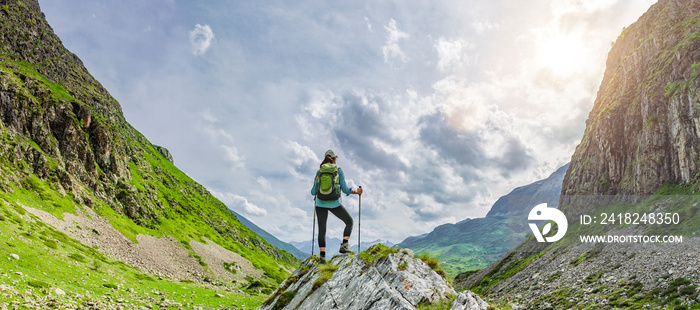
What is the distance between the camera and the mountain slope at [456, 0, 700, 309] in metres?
81.6

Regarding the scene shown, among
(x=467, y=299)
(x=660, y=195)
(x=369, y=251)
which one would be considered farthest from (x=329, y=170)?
(x=660, y=195)

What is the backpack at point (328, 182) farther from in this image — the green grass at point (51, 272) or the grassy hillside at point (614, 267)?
the grassy hillside at point (614, 267)

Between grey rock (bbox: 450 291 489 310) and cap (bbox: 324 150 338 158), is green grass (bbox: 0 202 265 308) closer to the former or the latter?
cap (bbox: 324 150 338 158)

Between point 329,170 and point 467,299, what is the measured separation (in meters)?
7.35

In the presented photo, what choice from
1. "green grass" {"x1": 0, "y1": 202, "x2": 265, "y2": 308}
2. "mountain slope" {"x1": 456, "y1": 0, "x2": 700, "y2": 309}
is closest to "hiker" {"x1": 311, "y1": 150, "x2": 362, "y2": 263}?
"green grass" {"x1": 0, "y1": 202, "x2": 265, "y2": 308}

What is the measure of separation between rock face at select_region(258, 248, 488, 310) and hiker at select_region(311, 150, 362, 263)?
1.76m

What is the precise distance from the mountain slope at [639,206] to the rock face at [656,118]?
45 cm

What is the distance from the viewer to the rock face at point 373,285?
10836 millimetres

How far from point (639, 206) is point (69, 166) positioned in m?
222

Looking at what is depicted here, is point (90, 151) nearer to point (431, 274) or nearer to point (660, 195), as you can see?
point (431, 274)

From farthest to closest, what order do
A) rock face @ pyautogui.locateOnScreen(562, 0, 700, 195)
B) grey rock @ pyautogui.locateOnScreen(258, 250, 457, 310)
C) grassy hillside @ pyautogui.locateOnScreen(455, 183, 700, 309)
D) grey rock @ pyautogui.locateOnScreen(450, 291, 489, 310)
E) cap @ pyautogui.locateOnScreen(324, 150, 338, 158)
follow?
rock face @ pyautogui.locateOnScreen(562, 0, 700, 195)
grassy hillside @ pyautogui.locateOnScreen(455, 183, 700, 309)
cap @ pyautogui.locateOnScreen(324, 150, 338, 158)
grey rock @ pyautogui.locateOnScreen(258, 250, 457, 310)
grey rock @ pyautogui.locateOnScreen(450, 291, 489, 310)

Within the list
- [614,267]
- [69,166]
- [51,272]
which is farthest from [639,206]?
[69,166]

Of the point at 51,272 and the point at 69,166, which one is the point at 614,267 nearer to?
the point at 51,272

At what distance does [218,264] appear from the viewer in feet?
410
